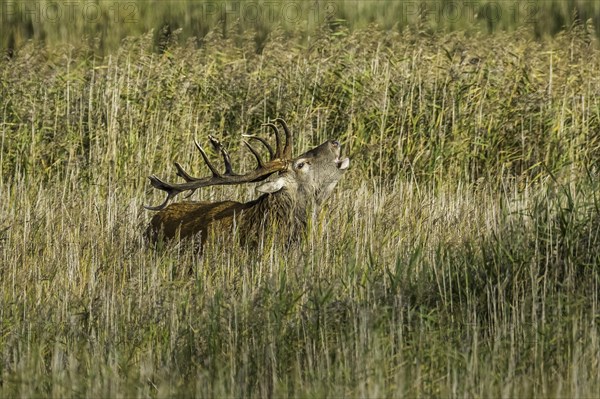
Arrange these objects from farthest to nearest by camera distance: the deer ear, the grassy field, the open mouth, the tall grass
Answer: the tall grass → the open mouth → the deer ear → the grassy field

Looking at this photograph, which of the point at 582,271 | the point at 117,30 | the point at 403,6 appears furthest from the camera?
the point at 403,6

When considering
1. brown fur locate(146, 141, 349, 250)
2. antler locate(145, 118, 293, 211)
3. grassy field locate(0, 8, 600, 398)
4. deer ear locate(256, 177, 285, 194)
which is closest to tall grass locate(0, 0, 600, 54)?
grassy field locate(0, 8, 600, 398)

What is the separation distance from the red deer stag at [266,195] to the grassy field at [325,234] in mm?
242

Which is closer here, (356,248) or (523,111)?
(356,248)

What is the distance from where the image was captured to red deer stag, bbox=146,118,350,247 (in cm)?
816

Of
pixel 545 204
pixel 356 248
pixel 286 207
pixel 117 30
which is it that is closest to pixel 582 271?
pixel 545 204

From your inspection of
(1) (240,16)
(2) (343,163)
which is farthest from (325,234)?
(1) (240,16)

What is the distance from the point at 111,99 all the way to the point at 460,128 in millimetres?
3614

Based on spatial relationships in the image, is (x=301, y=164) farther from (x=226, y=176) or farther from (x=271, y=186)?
(x=226, y=176)

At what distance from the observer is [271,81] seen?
39.4ft

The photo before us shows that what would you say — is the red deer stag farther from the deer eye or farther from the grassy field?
the grassy field

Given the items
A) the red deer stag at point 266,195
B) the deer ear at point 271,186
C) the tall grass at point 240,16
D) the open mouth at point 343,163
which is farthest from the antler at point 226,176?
the tall grass at point 240,16

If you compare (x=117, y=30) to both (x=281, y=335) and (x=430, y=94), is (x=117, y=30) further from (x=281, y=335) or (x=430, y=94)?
(x=281, y=335)

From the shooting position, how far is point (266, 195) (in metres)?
8.40
